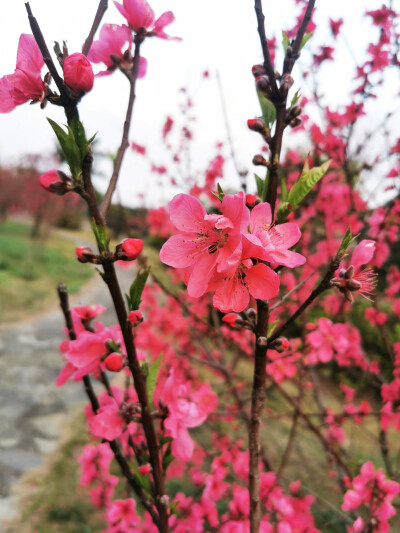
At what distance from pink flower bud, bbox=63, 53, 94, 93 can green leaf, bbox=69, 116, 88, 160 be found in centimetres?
5

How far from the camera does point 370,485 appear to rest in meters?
1.45

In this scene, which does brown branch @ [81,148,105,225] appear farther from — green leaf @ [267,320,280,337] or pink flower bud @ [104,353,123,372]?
green leaf @ [267,320,280,337]

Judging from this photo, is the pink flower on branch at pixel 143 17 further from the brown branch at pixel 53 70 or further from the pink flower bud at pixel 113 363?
the pink flower bud at pixel 113 363

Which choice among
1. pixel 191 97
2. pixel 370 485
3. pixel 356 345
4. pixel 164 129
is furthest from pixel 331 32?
pixel 370 485

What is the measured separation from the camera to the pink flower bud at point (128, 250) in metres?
0.72

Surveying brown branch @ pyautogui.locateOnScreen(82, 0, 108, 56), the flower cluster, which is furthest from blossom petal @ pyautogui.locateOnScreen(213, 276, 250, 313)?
brown branch @ pyautogui.locateOnScreen(82, 0, 108, 56)

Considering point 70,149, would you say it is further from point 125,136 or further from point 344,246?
point 344,246

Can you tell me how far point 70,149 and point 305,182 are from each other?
0.45 meters

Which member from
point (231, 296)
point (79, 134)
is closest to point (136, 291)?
point (231, 296)

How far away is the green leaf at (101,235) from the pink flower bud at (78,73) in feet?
0.75

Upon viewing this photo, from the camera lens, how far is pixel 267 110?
0.88 metres

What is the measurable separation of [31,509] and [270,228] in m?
3.74

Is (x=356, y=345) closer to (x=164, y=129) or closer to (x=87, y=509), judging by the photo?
(x=87, y=509)

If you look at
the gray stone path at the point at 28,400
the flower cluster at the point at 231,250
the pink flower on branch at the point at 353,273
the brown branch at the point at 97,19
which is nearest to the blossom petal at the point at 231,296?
the flower cluster at the point at 231,250
